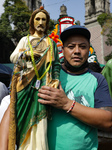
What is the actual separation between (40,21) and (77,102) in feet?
2.92

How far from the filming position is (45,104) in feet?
4.27

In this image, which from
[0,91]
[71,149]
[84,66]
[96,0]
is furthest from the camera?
[96,0]

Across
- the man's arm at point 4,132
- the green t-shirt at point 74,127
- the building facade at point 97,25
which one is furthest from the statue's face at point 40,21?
the building facade at point 97,25

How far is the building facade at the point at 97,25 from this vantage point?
2752 centimetres

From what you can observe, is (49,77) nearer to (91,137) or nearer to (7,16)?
(91,137)

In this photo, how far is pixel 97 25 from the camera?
29000mm

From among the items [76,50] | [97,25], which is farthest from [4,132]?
[97,25]

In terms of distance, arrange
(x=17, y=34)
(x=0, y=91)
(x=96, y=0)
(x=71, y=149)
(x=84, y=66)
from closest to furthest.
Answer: (x=71, y=149), (x=84, y=66), (x=0, y=91), (x=17, y=34), (x=96, y=0)

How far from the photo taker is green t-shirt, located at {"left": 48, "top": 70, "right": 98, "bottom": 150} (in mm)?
1308

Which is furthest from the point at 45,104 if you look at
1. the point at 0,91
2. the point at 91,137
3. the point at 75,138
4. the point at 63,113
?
the point at 0,91

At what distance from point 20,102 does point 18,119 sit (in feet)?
0.42

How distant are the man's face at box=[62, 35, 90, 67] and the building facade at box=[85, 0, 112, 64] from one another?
26.5 metres

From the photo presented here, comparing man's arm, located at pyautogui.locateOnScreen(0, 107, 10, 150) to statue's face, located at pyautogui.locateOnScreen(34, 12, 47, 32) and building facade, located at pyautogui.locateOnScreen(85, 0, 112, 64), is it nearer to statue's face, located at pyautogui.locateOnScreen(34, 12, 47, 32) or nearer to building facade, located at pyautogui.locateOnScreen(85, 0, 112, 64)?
statue's face, located at pyautogui.locateOnScreen(34, 12, 47, 32)

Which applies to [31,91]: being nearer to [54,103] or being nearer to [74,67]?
[54,103]
